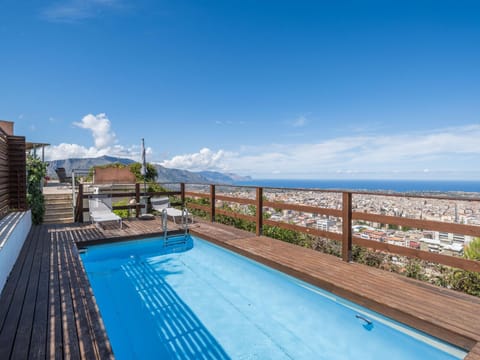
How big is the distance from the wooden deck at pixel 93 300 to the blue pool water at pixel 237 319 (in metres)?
0.14

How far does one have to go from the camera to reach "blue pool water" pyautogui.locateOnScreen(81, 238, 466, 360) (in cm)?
244

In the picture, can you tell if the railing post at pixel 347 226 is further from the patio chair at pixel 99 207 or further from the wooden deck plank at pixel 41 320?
the patio chair at pixel 99 207

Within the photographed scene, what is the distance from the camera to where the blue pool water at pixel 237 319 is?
2438 mm

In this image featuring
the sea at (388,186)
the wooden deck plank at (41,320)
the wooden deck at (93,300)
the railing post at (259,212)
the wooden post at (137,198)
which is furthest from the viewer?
the wooden post at (137,198)

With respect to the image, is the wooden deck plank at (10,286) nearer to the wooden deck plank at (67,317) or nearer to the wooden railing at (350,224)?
the wooden deck plank at (67,317)

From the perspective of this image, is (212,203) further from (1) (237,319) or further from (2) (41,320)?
(2) (41,320)

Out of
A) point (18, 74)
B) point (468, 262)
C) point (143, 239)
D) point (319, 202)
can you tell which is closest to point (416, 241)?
point (468, 262)

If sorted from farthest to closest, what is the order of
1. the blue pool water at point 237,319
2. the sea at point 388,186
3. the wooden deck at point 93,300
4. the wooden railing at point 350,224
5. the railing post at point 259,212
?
the railing post at point 259,212 → the sea at point 388,186 → the wooden railing at point 350,224 → the blue pool water at point 237,319 → the wooden deck at point 93,300

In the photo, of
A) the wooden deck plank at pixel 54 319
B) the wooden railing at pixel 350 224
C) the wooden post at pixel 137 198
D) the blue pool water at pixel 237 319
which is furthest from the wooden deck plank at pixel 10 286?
the wooden railing at pixel 350 224

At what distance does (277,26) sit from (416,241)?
8185mm

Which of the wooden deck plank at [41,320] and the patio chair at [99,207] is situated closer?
the wooden deck plank at [41,320]

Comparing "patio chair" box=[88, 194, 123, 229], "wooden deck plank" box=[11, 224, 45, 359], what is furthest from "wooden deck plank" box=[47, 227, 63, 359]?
"patio chair" box=[88, 194, 123, 229]

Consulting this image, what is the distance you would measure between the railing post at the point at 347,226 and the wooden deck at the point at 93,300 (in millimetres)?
161

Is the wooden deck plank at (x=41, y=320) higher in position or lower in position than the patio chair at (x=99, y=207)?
lower
